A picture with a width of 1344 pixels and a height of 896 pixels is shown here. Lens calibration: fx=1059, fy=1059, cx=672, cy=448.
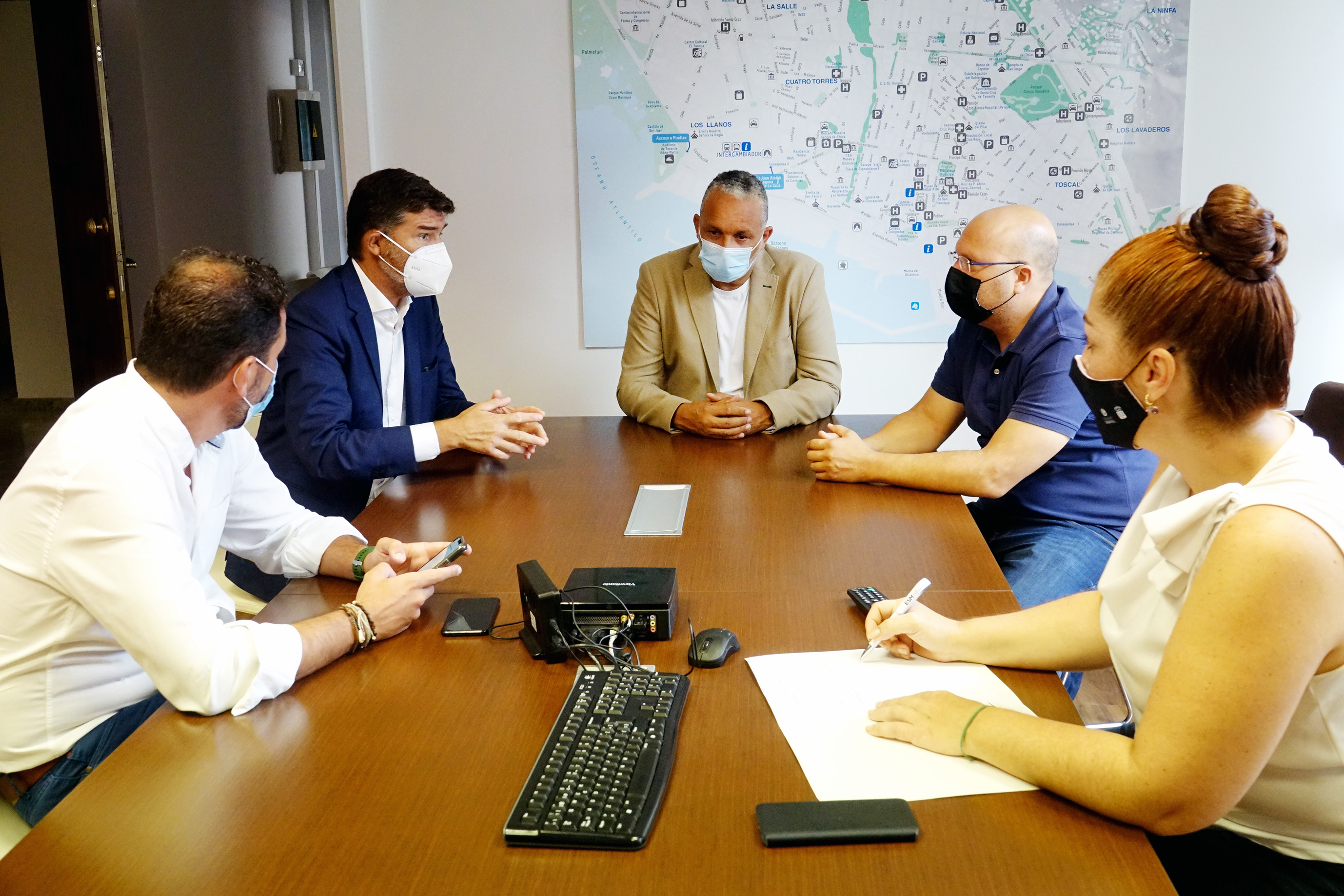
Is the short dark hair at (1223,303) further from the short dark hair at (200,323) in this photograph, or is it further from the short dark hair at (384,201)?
the short dark hair at (384,201)

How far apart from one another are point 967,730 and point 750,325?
2125mm

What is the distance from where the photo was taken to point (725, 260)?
3.12 m

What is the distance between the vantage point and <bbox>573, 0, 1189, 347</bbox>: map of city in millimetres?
4012

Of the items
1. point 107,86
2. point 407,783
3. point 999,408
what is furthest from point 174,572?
point 107,86

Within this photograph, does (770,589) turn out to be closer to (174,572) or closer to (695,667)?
(695,667)

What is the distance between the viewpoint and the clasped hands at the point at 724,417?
288 centimetres

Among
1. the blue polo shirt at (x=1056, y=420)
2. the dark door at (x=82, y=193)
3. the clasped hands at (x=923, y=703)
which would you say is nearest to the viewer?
the clasped hands at (x=923, y=703)

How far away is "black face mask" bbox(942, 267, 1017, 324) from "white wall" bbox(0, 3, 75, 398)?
5.28 metres

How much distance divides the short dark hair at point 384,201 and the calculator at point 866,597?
166cm

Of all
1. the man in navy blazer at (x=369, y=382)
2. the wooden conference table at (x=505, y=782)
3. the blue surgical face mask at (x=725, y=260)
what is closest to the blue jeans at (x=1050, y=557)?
the wooden conference table at (x=505, y=782)

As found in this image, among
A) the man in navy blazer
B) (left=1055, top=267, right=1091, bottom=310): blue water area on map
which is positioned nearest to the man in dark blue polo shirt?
the man in navy blazer

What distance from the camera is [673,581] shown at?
167 centimetres

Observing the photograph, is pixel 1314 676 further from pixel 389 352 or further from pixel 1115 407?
pixel 389 352

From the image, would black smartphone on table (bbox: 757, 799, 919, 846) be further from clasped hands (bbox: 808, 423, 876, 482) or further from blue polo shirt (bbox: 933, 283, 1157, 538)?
blue polo shirt (bbox: 933, 283, 1157, 538)
